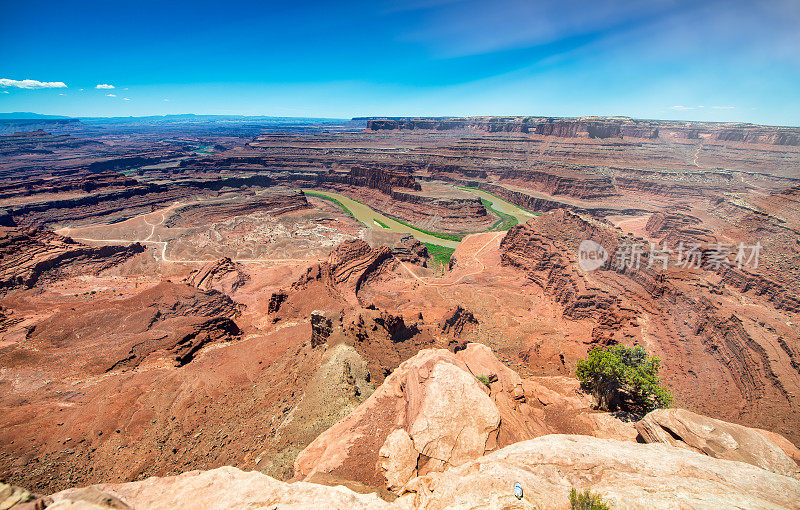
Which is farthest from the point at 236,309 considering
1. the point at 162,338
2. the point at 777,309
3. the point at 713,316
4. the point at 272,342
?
the point at 777,309

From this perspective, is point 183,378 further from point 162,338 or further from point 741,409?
point 741,409

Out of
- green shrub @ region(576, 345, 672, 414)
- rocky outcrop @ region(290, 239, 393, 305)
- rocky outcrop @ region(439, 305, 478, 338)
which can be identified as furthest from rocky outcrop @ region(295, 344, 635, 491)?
rocky outcrop @ region(290, 239, 393, 305)

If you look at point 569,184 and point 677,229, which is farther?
point 569,184

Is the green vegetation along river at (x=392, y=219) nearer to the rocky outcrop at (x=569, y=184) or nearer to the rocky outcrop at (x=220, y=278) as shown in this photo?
the rocky outcrop at (x=569, y=184)

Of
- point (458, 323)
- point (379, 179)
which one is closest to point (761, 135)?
point (379, 179)

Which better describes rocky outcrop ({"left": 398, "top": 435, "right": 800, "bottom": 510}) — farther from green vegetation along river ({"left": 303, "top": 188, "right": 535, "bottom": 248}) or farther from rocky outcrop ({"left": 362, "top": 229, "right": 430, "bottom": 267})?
green vegetation along river ({"left": 303, "top": 188, "right": 535, "bottom": 248})

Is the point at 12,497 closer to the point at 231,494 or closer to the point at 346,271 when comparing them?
the point at 231,494
